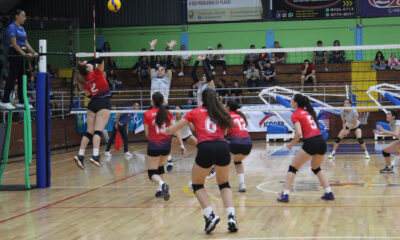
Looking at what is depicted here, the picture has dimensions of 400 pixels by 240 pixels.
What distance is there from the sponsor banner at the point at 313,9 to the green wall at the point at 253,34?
1.15 feet

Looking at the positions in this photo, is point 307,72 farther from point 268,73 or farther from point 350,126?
point 350,126

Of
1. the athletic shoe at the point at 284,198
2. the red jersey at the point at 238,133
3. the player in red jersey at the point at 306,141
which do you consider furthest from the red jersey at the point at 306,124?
the red jersey at the point at 238,133

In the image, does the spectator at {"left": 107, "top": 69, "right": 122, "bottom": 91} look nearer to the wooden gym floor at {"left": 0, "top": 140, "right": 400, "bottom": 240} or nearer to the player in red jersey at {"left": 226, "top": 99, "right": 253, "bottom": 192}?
the wooden gym floor at {"left": 0, "top": 140, "right": 400, "bottom": 240}

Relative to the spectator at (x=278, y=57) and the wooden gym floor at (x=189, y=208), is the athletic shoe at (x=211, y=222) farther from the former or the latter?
the spectator at (x=278, y=57)

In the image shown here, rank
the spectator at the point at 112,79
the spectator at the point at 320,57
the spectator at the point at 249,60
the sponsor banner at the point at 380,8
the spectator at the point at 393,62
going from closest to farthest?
the spectator at the point at 112,79
the spectator at the point at 393,62
the spectator at the point at 249,60
the spectator at the point at 320,57
the sponsor banner at the point at 380,8

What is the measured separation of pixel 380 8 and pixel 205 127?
22093 millimetres

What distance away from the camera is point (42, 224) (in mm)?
7656

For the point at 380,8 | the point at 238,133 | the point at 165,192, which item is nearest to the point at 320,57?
the point at 380,8

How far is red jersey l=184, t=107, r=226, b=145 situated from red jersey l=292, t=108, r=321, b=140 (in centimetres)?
249

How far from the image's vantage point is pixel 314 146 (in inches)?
345

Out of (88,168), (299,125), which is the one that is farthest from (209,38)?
(299,125)

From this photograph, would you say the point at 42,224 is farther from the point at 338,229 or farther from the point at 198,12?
the point at 198,12

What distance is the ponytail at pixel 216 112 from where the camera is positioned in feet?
21.8

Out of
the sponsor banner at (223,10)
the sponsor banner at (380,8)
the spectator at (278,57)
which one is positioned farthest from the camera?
the sponsor banner at (223,10)
